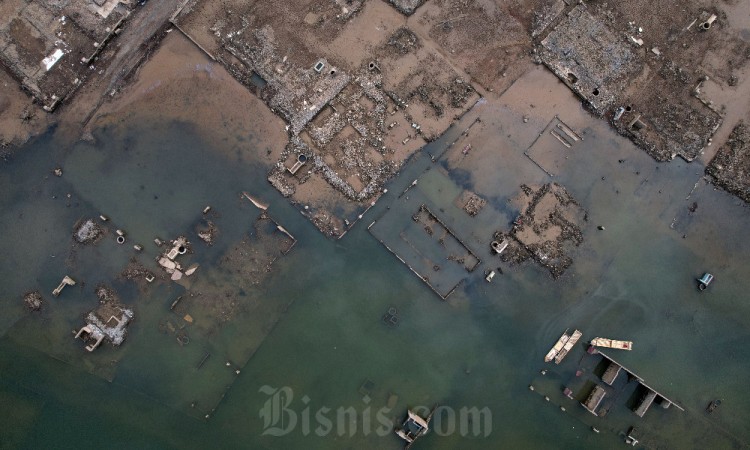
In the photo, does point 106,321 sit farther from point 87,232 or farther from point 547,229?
point 547,229

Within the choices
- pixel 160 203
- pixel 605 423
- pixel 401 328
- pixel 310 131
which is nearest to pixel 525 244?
pixel 401 328

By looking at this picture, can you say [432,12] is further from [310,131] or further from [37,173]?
[37,173]

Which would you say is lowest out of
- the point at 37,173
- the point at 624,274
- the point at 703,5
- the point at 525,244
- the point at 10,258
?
the point at 10,258

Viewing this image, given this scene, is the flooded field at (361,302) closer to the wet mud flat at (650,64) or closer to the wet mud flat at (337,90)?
the wet mud flat at (337,90)

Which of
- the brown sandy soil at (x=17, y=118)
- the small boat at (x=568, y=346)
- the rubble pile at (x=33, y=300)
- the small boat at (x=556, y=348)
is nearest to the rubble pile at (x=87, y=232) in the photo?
the rubble pile at (x=33, y=300)

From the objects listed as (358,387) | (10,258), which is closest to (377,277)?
(358,387)

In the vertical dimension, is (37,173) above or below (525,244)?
below
